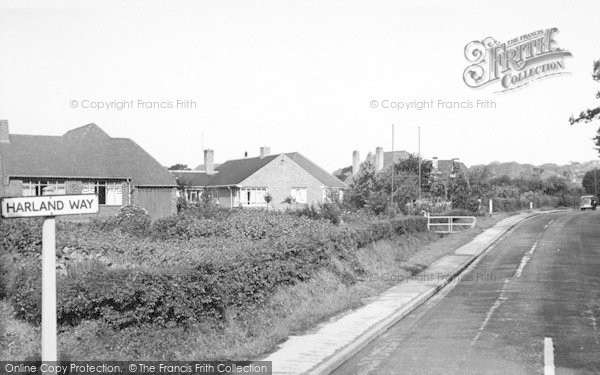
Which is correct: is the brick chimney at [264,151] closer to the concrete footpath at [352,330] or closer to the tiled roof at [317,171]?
the tiled roof at [317,171]

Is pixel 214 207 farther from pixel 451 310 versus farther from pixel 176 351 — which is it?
pixel 176 351

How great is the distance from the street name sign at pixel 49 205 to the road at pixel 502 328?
488cm

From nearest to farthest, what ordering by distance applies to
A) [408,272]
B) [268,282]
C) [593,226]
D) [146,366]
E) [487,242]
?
[146,366], [268,282], [408,272], [487,242], [593,226]

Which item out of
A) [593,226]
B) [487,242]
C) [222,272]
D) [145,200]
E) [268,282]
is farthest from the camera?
[145,200]

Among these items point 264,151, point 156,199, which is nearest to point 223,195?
point 264,151

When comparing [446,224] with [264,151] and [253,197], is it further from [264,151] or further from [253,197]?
[264,151]

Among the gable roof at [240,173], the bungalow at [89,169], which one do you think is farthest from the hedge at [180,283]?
the gable roof at [240,173]

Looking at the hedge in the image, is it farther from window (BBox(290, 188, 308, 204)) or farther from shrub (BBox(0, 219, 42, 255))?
window (BBox(290, 188, 308, 204))

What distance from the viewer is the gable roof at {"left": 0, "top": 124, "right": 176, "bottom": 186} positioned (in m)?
40.0

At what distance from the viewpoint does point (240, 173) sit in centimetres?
6088

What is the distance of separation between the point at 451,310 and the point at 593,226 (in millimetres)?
29683

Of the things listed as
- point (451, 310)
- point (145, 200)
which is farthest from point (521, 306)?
point (145, 200)

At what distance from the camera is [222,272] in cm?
1111

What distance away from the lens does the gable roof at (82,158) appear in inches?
1574
